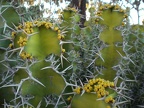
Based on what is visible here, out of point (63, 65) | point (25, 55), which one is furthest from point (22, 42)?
point (63, 65)

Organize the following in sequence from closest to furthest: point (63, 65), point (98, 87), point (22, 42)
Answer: point (98, 87)
point (22, 42)
point (63, 65)

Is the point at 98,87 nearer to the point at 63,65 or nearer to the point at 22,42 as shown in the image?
the point at 22,42

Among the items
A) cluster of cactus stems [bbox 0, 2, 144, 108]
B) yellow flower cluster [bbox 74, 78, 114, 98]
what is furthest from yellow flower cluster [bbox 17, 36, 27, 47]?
yellow flower cluster [bbox 74, 78, 114, 98]

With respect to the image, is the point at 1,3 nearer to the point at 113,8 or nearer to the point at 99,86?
the point at 113,8

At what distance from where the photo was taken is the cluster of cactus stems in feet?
4.87

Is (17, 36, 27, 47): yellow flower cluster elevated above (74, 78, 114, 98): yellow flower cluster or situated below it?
above

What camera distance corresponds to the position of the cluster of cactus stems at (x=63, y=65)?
4.87 ft

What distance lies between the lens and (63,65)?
6.32ft

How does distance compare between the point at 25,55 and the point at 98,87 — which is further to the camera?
the point at 25,55

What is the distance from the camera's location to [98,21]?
7.32 ft

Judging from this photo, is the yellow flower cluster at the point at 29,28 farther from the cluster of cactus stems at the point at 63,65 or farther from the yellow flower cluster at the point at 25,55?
the yellow flower cluster at the point at 25,55

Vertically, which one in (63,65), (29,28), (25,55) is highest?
(29,28)

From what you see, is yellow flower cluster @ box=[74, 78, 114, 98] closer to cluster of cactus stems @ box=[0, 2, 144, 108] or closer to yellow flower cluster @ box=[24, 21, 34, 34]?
cluster of cactus stems @ box=[0, 2, 144, 108]

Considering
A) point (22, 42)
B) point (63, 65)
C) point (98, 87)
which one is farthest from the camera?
point (63, 65)
